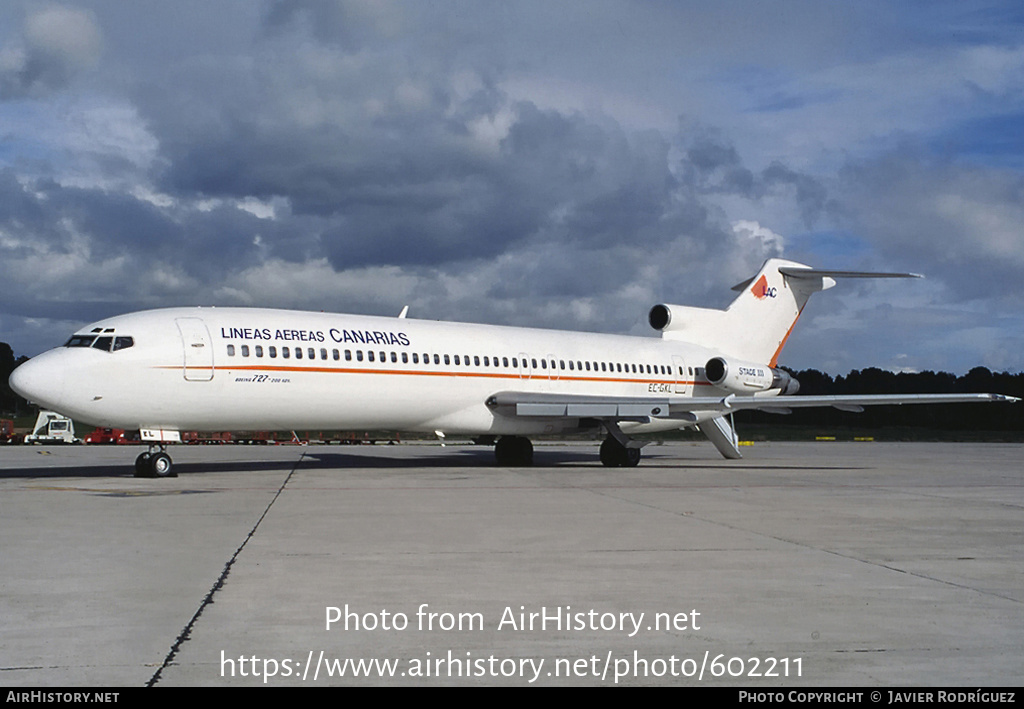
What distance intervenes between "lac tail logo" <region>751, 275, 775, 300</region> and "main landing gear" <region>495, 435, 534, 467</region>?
11.2 meters

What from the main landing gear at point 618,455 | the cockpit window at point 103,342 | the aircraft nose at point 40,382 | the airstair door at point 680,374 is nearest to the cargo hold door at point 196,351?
the cockpit window at point 103,342

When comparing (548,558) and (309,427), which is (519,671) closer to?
(548,558)

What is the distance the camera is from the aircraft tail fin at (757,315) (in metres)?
33.4

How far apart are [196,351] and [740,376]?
18.7m

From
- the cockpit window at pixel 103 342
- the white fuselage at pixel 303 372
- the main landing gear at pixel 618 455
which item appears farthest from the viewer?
the main landing gear at pixel 618 455

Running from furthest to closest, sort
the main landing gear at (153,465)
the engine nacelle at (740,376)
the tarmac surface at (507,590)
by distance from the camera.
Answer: the engine nacelle at (740,376), the main landing gear at (153,465), the tarmac surface at (507,590)

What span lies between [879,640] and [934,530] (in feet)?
21.8

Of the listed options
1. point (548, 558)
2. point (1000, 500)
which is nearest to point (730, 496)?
point (1000, 500)

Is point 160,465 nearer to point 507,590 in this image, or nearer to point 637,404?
point 637,404

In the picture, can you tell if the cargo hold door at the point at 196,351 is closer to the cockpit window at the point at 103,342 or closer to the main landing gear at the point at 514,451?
the cockpit window at the point at 103,342

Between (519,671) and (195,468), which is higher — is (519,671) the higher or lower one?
the lower one

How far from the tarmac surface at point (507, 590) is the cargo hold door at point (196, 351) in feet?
13.7

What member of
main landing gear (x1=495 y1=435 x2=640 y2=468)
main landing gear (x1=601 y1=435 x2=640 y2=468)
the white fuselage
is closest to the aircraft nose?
the white fuselage
